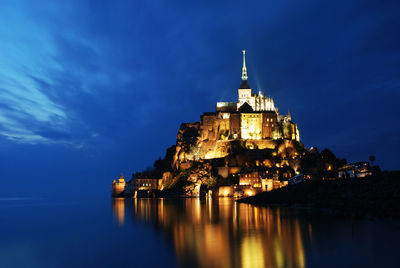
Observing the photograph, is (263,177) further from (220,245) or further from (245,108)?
(220,245)

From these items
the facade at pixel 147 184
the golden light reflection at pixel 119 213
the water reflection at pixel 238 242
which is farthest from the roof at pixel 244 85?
the water reflection at pixel 238 242

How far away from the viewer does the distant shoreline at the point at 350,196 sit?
96.3ft

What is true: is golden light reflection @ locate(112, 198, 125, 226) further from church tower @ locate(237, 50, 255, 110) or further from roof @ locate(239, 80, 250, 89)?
roof @ locate(239, 80, 250, 89)

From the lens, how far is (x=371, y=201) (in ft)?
105

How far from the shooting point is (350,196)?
36.0 m

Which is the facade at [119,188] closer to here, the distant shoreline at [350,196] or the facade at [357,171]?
the distant shoreline at [350,196]

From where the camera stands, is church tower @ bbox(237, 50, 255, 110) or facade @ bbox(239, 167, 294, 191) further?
church tower @ bbox(237, 50, 255, 110)

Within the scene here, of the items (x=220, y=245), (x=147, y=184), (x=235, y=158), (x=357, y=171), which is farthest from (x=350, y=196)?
(x=147, y=184)

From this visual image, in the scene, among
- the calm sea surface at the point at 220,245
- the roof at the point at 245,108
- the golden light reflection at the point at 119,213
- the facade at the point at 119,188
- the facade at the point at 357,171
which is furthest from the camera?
the facade at the point at 119,188

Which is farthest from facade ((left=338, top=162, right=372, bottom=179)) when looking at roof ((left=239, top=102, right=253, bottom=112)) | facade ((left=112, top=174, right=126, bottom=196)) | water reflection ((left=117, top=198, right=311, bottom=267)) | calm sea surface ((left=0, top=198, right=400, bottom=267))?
facade ((left=112, top=174, right=126, bottom=196))

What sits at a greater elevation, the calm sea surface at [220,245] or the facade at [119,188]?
the facade at [119,188]

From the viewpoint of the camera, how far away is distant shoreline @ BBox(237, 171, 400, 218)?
29344 millimetres

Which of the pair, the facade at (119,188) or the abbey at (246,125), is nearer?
the abbey at (246,125)

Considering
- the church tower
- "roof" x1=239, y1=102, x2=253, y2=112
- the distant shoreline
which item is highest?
the church tower
